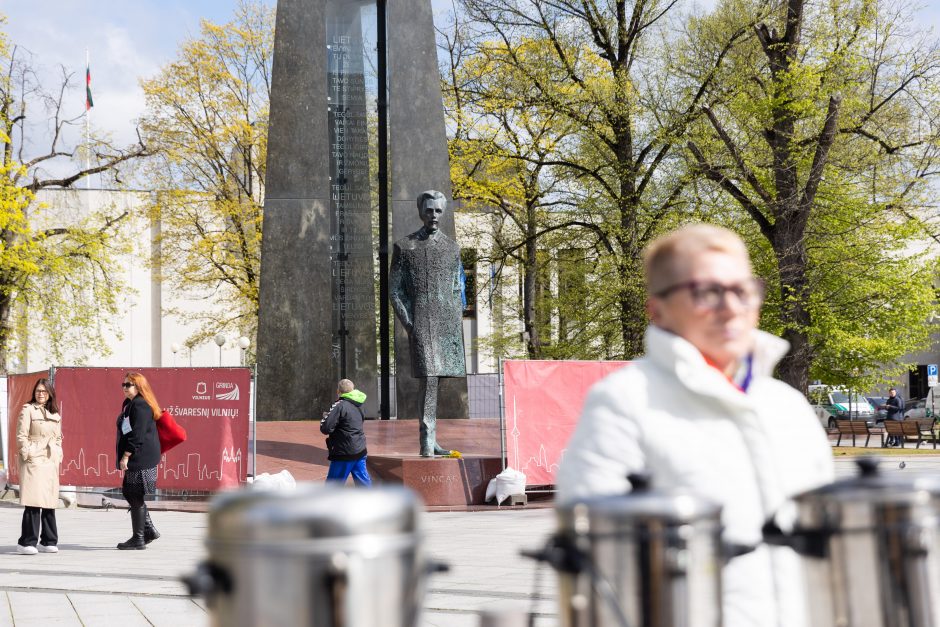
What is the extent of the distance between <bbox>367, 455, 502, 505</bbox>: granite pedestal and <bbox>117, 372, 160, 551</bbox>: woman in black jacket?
4073 mm

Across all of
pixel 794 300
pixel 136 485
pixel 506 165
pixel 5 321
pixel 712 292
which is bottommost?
pixel 136 485

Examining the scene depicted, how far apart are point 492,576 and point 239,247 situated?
3057 cm

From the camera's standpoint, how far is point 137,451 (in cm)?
1132

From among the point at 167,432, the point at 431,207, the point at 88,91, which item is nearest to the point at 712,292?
the point at 167,432

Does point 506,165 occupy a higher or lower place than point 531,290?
higher

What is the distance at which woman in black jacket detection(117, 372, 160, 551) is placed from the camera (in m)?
11.3

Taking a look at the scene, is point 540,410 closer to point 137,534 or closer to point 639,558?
point 137,534

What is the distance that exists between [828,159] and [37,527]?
18706 millimetres

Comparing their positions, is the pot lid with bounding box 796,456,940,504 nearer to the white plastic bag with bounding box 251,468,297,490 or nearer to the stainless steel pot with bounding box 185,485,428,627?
the stainless steel pot with bounding box 185,485,428,627

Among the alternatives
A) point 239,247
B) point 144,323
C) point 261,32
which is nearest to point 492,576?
point 239,247

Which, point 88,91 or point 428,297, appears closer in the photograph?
point 428,297

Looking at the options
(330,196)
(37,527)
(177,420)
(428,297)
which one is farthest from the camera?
(330,196)

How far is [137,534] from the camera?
11328mm

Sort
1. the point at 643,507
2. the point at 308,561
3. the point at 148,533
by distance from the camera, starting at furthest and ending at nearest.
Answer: the point at 148,533, the point at 643,507, the point at 308,561
